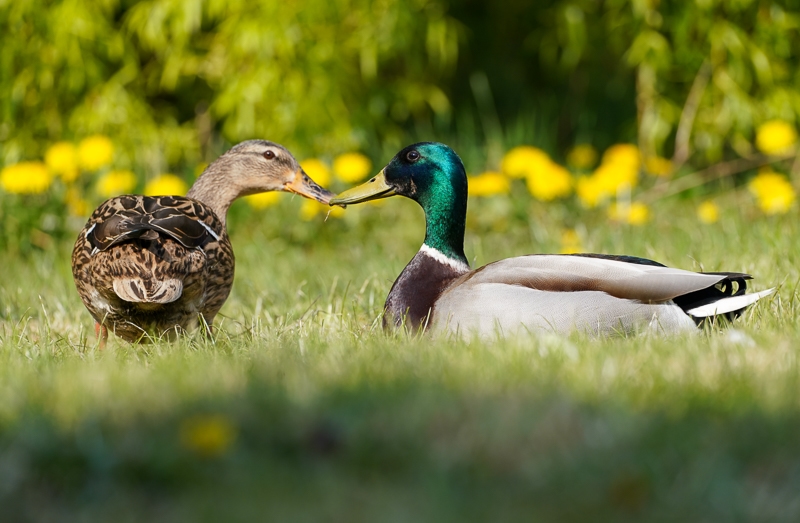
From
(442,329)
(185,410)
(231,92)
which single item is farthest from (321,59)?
(185,410)

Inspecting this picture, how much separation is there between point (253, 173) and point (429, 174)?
1.13 metres

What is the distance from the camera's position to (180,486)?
218 cm

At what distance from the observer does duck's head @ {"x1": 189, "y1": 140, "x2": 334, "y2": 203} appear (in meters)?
4.96

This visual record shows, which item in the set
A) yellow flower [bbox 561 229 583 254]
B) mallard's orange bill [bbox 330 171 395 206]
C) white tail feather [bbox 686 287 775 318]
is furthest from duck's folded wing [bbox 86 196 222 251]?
yellow flower [bbox 561 229 583 254]

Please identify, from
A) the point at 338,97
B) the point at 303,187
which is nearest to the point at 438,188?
the point at 303,187

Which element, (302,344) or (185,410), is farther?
(302,344)

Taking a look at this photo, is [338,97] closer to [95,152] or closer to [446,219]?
[95,152]

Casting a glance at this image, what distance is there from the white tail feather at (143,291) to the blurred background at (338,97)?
9.48ft

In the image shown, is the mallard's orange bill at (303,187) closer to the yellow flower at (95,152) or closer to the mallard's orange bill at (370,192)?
the mallard's orange bill at (370,192)

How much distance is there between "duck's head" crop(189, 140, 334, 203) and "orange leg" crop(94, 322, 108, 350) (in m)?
0.93

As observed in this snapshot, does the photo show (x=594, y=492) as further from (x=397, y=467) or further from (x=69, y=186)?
(x=69, y=186)

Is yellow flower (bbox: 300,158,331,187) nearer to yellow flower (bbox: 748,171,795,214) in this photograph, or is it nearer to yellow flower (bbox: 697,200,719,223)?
yellow flower (bbox: 697,200,719,223)

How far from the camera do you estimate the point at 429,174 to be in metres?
4.20

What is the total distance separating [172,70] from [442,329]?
489 centimetres
